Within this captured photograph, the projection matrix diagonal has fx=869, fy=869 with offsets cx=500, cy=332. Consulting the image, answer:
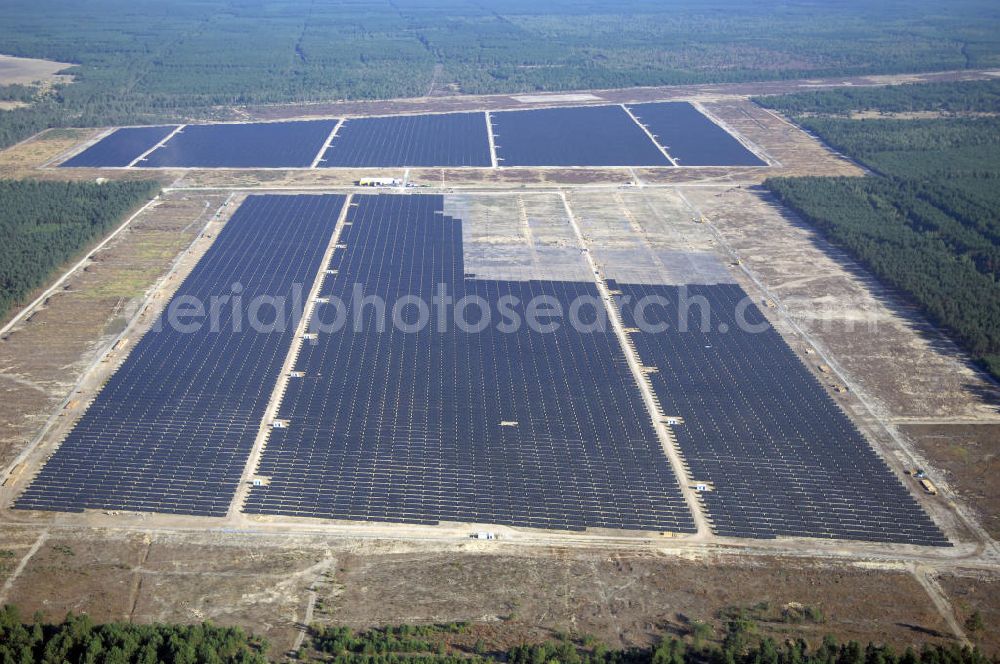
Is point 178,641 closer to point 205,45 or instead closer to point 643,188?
point 643,188

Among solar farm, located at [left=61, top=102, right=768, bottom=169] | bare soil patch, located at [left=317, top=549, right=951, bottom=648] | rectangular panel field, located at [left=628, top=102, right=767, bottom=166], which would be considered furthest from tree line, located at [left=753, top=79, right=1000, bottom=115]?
bare soil patch, located at [left=317, top=549, right=951, bottom=648]

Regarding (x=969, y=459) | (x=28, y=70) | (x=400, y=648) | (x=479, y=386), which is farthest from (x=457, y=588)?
(x=28, y=70)

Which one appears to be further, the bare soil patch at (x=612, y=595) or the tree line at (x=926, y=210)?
the tree line at (x=926, y=210)

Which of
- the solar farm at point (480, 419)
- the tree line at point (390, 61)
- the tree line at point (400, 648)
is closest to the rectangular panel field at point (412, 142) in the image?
the tree line at point (390, 61)

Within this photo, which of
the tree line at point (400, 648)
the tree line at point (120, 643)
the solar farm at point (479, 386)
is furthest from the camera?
the solar farm at point (479, 386)

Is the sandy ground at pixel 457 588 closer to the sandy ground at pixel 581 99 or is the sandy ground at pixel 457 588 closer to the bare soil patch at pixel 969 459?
the bare soil patch at pixel 969 459

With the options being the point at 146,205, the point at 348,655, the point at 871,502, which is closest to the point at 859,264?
the point at 871,502

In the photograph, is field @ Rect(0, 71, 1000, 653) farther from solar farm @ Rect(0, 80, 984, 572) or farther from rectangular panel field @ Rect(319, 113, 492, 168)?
rectangular panel field @ Rect(319, 113, 492, 168)
